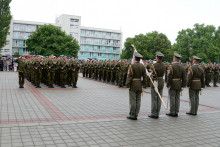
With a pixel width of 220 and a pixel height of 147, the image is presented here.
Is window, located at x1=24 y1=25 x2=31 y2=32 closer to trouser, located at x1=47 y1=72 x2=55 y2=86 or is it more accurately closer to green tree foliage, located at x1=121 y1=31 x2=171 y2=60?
green tree foliage, located at x1=121 y1=31 x2=171 y2=60

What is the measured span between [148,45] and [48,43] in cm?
2728

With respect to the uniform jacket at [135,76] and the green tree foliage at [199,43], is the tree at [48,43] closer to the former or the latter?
the green tree foliage at [199,43]

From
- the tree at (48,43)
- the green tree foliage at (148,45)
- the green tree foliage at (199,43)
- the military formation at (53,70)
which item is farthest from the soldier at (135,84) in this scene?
the green tree foliage at (148,45)

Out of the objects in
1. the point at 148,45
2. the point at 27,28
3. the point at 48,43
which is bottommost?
the point at 48,43

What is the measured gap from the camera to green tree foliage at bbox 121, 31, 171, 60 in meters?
62.4

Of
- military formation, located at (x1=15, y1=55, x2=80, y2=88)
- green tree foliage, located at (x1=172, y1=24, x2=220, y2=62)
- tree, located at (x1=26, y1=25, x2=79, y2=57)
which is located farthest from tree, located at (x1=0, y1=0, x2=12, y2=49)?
green tree foliage, located at (x1=172, y1=24, x2=220, y2=62)

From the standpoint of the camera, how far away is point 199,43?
5656 centimetres

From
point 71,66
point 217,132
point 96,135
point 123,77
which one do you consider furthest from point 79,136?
point 123,77

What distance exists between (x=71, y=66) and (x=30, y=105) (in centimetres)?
663

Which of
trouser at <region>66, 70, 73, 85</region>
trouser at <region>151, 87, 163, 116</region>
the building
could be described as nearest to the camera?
→ trouser at <region>151, 87, 163, 116</region>

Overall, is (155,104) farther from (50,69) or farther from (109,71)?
(109,71)

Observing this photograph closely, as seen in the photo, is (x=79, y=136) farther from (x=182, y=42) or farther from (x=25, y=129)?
(x=182, y=42)

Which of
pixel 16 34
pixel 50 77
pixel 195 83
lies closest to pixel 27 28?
pixel 16 34

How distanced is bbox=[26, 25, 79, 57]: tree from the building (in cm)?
2255
